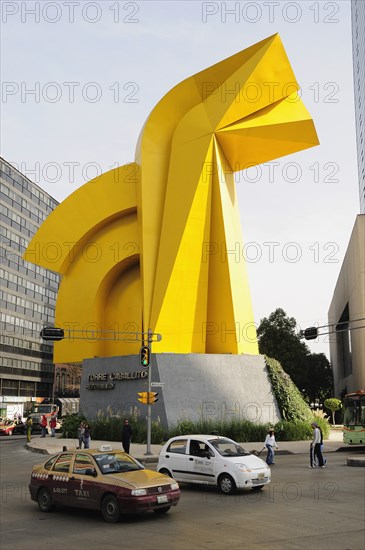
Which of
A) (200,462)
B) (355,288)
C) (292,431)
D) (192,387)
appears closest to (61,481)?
(200,462)

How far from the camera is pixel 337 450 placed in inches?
1087

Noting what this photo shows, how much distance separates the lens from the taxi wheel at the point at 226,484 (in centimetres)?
1394

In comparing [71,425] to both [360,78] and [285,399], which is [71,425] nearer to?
[285,399]

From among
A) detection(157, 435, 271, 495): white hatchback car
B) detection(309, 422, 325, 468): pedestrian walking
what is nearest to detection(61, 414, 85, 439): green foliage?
detection(309, 422, 325, 468): pedestrian walking

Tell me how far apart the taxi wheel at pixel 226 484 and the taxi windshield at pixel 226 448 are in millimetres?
579

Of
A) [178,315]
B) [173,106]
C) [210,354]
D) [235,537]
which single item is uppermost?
[173,106]

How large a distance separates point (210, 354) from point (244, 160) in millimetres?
11202


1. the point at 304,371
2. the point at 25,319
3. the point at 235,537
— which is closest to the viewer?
the point at 235,537

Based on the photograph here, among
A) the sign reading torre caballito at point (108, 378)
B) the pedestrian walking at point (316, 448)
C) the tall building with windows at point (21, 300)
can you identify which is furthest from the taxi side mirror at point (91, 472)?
the tall building with windows at point (21, 300)

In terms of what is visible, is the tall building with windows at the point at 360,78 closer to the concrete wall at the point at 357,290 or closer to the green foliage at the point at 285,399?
the concrete wall at the point at 357,290

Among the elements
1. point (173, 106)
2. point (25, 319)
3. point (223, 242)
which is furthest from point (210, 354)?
point (25, 319)

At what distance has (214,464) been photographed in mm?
14391

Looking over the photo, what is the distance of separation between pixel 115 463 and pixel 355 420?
63.6 ft

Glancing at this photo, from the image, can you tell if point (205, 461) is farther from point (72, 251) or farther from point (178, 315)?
point (72, 251)
